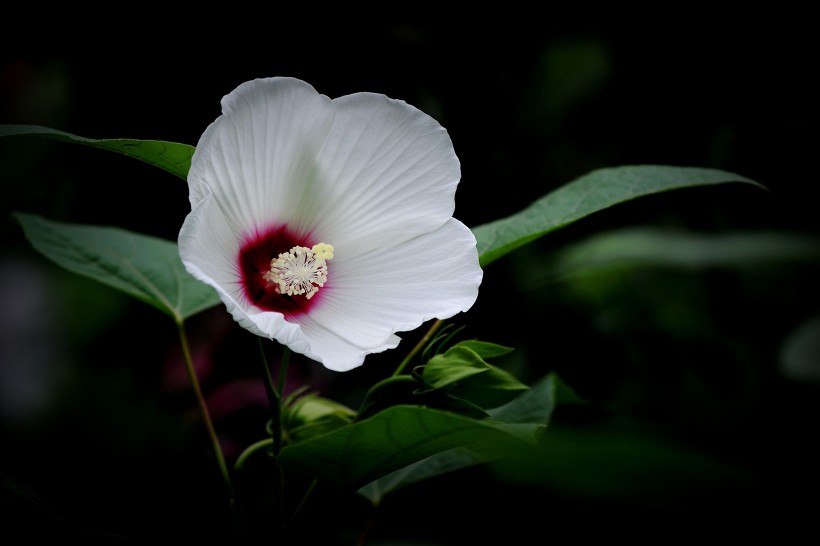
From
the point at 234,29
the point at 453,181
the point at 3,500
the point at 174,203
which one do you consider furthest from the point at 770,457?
the point at 234,29

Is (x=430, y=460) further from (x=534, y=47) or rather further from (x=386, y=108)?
(x=534, y=47)

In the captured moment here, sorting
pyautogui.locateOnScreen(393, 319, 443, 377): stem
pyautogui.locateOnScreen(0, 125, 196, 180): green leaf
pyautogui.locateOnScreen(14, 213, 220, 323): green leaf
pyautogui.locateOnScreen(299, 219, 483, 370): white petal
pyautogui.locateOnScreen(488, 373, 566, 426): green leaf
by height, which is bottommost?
pyautogui.locateOnScreen(488, 373, 566, 426): green leaf

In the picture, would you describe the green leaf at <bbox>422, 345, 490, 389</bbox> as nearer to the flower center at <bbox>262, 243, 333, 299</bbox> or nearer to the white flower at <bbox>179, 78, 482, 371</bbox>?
the white flower at <bbox>179, 78, 482, 371</bbox>

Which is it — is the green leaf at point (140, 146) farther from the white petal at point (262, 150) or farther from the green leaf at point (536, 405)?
the green leaf at point (536, 405)

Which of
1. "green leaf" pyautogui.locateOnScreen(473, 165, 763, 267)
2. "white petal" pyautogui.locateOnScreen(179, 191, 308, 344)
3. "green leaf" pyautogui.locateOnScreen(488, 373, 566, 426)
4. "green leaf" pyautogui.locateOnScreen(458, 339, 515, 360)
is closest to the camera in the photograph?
"white petal" pyautogui.locateOnScreen(179, 191, 308, 344)

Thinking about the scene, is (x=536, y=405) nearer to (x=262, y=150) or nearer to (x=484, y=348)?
(x=484, y=348)

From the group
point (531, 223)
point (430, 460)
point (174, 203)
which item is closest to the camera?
point (531, 223)

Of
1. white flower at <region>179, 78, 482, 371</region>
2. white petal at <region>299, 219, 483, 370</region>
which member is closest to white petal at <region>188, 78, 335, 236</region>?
white flower at <region>179, 78, 482, 371</region>
